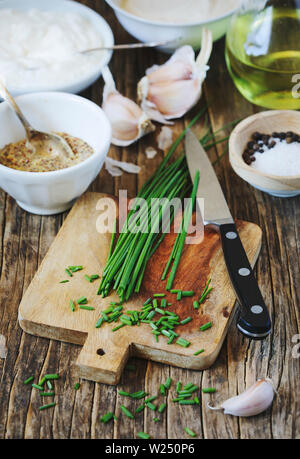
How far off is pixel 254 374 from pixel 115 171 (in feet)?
2.22

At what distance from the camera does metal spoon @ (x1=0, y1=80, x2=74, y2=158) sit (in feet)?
4.79

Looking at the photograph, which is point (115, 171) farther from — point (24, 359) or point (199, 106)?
point (24, 359)

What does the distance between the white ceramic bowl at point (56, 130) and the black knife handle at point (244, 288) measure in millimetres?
339

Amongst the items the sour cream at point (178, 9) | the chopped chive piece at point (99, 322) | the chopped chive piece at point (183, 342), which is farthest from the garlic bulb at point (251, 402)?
the sour cream at point (178, 9)

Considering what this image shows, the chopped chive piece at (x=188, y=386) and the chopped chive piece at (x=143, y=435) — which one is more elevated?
the chopped chive piece at (x=188, y=386)

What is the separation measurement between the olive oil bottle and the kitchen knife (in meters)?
0.25

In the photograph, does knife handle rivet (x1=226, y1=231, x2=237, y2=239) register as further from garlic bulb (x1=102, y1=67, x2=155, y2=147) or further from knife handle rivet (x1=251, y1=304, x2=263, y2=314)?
garlic bulb (x1=102, y1=67, x2=155, y2=147)

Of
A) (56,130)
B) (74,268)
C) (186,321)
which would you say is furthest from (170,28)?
(186,321)

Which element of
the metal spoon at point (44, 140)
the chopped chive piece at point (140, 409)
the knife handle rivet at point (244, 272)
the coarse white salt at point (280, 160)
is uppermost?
the metal spoon at point (44, 140)

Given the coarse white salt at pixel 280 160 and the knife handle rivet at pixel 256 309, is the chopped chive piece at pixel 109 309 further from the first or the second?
the coarse white salt at pixel 280 160

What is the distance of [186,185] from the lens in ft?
4.98

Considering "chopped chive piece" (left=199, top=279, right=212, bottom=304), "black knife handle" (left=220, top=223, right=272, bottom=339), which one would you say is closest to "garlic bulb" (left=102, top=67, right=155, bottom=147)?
"black knife handle" (left=220, top=223, right=272, bottom=339)

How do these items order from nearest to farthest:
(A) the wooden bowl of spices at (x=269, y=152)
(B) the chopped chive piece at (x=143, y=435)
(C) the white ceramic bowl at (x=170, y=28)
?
(B) the chopped chive piece at (x=143, y=435) < (A) the wooden bowl of spices at (x=269, y=152) < (C) the white ceramic bowl at (x=170, y=28)

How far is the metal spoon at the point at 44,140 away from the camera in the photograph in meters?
1.46
